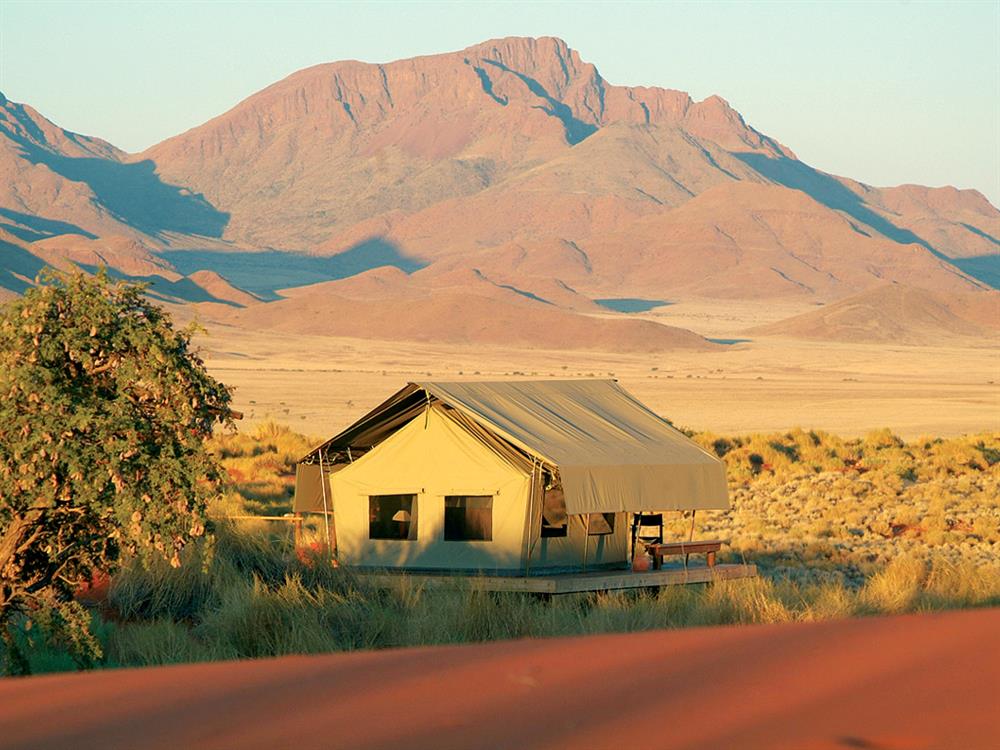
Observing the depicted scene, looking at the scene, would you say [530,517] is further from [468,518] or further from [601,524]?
[601,524]

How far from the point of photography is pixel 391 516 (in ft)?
63.5

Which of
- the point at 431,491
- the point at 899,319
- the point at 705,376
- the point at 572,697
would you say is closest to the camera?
the point at 572,697

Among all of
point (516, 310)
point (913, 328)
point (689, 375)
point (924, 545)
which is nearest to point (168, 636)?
point (924, 545)

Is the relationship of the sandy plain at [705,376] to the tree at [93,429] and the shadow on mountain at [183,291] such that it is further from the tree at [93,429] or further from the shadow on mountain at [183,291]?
the tree at [93,429]

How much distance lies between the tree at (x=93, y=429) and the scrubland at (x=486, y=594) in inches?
33.8

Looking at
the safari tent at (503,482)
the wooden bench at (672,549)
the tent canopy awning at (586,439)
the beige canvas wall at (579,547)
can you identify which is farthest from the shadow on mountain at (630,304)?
the wooden bench at (672,549)

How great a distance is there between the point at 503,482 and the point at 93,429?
306 inches

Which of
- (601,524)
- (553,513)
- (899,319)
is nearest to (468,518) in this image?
(553,513)

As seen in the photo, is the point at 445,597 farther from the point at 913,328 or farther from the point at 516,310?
the point at 913,328

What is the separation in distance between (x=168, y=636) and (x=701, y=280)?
183 m

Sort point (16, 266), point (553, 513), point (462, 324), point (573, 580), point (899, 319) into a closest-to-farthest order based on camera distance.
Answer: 1. point (573, 580)
2. point (553, 513)
3. point (462, 324)
4. point (16, 266)
5. point (899, 319)

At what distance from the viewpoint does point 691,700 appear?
651cm

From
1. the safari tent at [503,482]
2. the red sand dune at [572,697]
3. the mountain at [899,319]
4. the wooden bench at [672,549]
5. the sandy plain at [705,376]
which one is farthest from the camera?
the mountain at [899,319]

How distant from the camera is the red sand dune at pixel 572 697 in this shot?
5.92 metres
